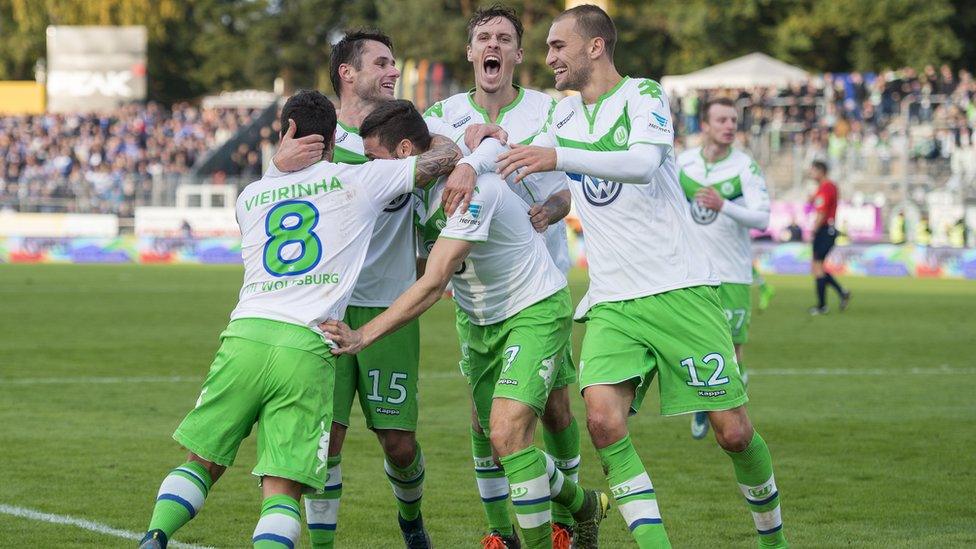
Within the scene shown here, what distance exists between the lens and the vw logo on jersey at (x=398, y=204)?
651 cm

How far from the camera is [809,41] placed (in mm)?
54844

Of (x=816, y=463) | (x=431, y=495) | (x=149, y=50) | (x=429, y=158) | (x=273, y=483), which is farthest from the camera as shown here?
(x=149, y=50)

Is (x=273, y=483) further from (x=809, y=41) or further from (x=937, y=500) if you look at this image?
(x=809, y=41)

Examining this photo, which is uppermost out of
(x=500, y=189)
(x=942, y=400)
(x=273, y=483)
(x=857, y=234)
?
(x=500, y=189)

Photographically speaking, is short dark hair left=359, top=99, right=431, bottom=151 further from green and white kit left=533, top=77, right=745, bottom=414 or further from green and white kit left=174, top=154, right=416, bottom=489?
green and white kit left=533, top=77, right=745, bottom=414

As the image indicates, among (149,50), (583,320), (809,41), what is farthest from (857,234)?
(149,50)

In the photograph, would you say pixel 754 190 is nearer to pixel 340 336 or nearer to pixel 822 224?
pixel 340 336

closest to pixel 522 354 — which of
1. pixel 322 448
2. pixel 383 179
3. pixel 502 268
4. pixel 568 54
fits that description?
pixel 502 268

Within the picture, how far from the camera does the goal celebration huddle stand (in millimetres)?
5559

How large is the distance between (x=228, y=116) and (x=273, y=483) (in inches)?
1890

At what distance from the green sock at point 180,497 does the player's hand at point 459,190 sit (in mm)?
1534

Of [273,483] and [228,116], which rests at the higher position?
[273,483]

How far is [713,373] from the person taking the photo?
6402 millimetres

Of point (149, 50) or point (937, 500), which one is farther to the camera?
point (149, 50)
